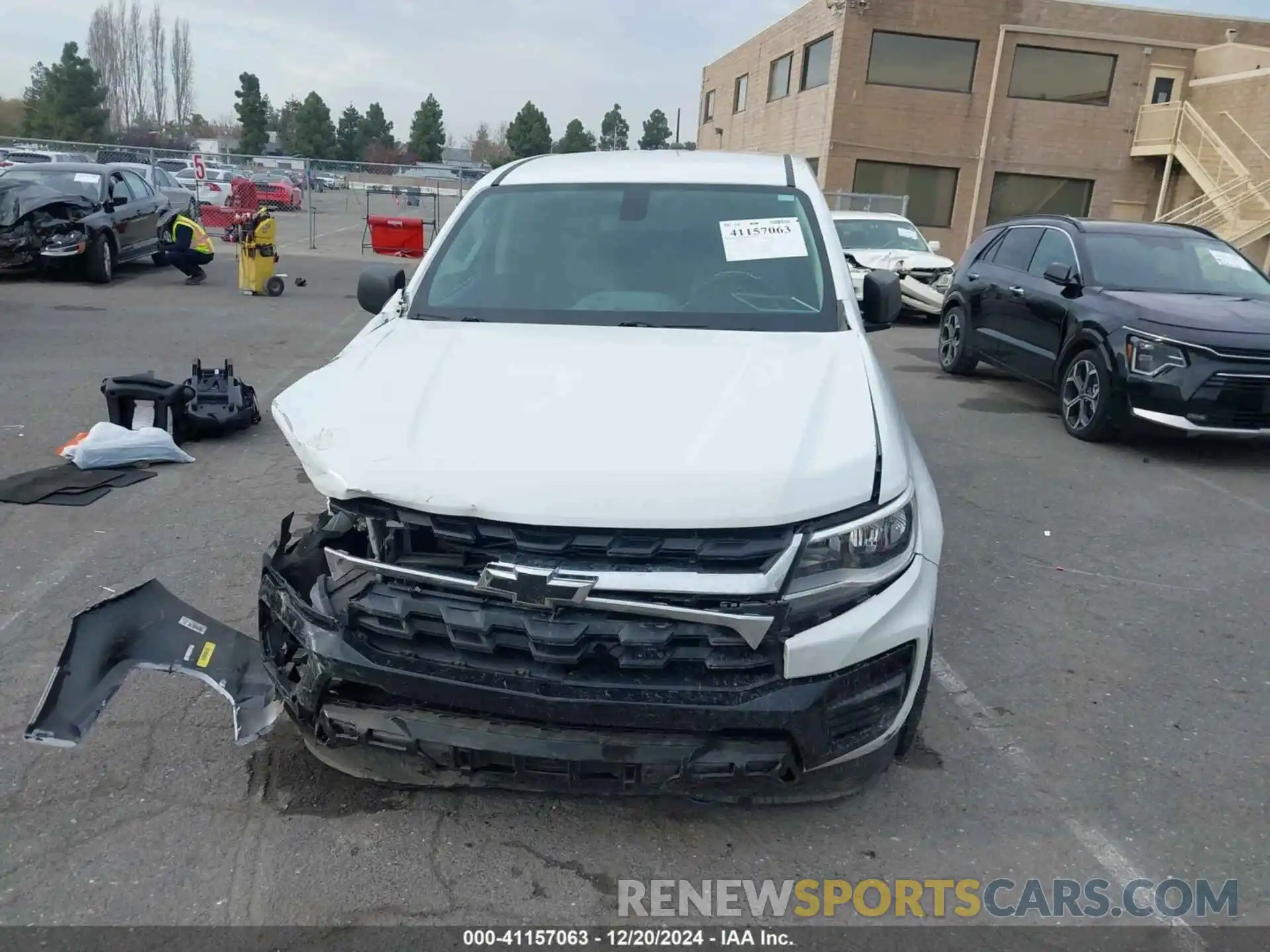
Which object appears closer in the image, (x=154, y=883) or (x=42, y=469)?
(x=154, y=883)

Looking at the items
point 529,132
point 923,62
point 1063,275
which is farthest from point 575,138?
point 1063,275

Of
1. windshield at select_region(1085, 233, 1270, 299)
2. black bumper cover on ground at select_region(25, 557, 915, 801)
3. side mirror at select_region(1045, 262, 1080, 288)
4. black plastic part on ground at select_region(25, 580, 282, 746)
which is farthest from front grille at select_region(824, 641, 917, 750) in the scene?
side mirror at select_region(1045, 262, 1080, 288)

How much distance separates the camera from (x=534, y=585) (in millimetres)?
2449

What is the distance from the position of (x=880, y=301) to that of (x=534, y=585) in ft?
8.78

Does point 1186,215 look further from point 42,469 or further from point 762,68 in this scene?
point 42,469

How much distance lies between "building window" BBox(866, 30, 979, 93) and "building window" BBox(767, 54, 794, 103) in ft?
14.8

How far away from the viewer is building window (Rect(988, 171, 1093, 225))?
2708 cm

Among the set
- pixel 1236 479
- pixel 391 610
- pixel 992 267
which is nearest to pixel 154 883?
pixel 391 610

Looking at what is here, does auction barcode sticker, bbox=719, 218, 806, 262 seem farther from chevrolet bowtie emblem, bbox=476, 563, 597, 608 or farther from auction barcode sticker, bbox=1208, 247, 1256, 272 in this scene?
auction barcode sticker, bbox=1208, 247, 1256, 272

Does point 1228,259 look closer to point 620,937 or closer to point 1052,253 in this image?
point 1052,253

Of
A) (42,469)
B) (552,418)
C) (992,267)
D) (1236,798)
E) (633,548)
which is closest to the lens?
(633,548)

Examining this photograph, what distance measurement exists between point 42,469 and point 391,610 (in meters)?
4.63

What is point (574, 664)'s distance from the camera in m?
2.50

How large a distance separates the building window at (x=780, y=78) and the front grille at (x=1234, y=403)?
85.4 ft
